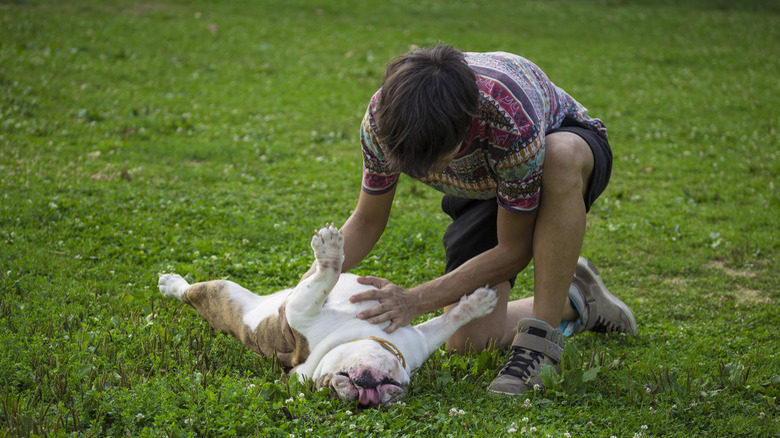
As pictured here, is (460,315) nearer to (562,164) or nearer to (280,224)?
(562,164)

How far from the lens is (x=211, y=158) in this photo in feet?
25.5

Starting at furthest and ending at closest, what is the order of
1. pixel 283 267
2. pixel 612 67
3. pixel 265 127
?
pixel 612 67, pixel 265 127, pixel 283 267

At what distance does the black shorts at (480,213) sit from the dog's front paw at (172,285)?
167 cm

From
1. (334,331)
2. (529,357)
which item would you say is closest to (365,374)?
(334,331)

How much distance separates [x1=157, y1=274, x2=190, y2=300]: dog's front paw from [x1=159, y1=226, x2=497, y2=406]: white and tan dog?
1.29 feet

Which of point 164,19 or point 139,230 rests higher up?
point 164,19

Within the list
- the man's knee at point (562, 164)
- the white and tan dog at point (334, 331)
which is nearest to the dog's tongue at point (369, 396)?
the white and tan dog at point (334, 331)

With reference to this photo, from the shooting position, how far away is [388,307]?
347 centimetres

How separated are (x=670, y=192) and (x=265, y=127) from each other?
15.9 feet

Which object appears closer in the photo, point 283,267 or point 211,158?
point 283,267

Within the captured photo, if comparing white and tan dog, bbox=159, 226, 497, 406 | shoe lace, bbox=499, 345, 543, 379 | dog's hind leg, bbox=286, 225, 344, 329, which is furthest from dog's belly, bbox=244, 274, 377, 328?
shoe lace, bbox=499, 345, 543, 379

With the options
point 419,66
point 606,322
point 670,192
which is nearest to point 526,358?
point 606,322

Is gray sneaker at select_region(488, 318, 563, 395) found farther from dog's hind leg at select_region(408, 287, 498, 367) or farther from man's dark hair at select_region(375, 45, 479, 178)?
man's dark hair at select_region(375, 45, 479, 178)

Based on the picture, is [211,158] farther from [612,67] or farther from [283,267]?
[612,67]
